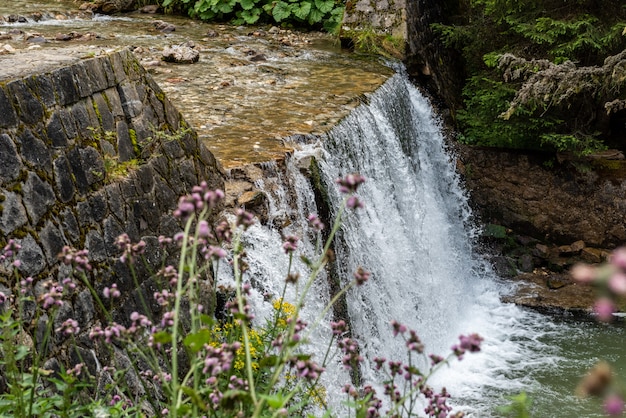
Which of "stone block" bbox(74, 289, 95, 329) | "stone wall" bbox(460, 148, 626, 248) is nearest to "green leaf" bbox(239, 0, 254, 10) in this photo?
"stone wall" bbox(460, 148, 626, 248)

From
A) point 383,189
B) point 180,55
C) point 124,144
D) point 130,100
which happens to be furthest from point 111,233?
point 180,55

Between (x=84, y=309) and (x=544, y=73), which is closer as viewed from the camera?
(x=84, y=309)

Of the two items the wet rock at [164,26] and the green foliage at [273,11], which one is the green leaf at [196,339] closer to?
the wet rock at [164,26]

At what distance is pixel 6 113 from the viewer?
9.68ft

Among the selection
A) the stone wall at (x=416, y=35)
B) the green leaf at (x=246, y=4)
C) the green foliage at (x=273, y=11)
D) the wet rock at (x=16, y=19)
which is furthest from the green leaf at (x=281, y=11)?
the wet rock at (x=16, y=19)

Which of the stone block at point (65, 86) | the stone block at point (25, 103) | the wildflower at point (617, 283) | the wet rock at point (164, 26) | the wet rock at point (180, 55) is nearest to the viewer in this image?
the wildflower at point (617, 283)

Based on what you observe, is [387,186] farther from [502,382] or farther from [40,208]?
[40,208]

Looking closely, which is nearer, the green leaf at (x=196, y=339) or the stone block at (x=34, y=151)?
the green leaf at (x=196, y=339)

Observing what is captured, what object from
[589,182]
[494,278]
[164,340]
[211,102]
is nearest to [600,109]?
[589,182]

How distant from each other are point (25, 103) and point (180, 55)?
5090 millimetres

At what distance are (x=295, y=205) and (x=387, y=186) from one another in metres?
1.84

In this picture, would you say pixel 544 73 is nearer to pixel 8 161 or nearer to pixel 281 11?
pixel 281 11

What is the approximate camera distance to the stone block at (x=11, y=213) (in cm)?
288

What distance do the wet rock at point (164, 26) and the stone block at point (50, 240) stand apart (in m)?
7.08
